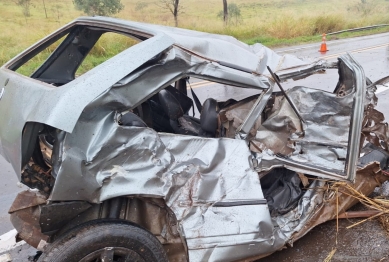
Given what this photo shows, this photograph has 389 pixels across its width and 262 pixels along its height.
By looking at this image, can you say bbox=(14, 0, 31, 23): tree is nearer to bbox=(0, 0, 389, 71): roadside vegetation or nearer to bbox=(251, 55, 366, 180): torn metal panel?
bbox=(0, 0, 389, 71): roadside vegetation

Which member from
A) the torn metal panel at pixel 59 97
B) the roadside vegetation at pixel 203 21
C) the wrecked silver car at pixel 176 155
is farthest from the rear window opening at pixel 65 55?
the roadside vegetation at pixel 203 21

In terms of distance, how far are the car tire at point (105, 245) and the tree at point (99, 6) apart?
22.1m

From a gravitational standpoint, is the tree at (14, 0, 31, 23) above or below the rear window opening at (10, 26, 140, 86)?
below

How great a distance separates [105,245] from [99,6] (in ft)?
78.8

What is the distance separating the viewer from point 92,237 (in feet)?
7.24

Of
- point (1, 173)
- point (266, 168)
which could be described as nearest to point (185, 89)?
point (266, 168)

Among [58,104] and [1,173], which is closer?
[58,104]

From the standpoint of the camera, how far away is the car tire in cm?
217

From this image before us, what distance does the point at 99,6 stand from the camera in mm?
24250

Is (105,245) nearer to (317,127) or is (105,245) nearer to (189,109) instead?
(317,127)

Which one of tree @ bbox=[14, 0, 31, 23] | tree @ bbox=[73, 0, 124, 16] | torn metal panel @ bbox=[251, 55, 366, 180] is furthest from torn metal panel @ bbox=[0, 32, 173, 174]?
tree @ bbox=[14, 0, 31, 23]

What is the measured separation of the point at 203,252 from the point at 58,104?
3.90 ft

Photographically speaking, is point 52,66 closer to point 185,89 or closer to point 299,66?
point 185,89

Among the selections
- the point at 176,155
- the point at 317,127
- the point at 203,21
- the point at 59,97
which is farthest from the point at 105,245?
the point at 203,21
